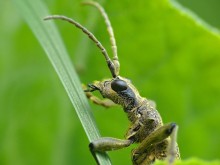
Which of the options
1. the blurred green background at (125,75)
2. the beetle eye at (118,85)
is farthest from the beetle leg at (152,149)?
the blurred green background at (125,75)

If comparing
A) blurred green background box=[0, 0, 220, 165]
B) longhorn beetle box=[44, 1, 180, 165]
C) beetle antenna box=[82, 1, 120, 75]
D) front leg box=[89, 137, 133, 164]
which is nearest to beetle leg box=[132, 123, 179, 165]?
longhorn beetle box=[44, 1, 180, 165]

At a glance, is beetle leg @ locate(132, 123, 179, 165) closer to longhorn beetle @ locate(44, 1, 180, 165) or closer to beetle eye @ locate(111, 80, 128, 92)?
longhorn beetle @ locate(44, 1, 180, 165)

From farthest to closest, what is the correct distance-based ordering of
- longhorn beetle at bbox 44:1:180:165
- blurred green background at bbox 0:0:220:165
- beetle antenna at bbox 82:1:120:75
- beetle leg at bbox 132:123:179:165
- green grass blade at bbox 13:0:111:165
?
blurred green background at bbox 0:0:220:165, beetle antenna at bbox 82:1:120:75, longhorn beetle at bbox 44:1:180:165, beetle leg at bbox 132:123:179:165, green grass blade at bbox 13:0:111:165

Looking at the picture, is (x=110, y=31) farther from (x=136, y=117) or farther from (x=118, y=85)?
(x=136, y=117)

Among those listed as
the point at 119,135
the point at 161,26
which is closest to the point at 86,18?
the point at 161,26

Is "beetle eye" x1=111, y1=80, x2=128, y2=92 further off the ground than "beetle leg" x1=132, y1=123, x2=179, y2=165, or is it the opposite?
"beetle eye" x1=111, y1=80, x2=128, y2=92

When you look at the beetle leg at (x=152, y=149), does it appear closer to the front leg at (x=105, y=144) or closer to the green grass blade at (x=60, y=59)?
the front leg at (x=105, y=144)
